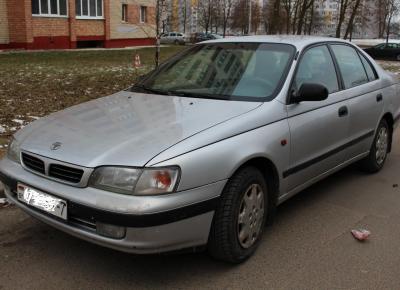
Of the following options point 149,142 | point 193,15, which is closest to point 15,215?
point 149,142

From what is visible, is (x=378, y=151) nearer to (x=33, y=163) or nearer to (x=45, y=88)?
(x=33, y=163)

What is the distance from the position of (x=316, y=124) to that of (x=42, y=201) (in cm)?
232

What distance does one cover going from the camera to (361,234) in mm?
4027

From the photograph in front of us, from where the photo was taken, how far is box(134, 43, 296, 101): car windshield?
13.2 ft

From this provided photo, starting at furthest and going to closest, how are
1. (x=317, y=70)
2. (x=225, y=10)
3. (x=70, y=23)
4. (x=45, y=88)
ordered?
(x=225, y=10), (x=70, y=23), (x=45, y=88), (x=317, y=70)

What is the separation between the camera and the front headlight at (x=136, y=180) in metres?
2.95

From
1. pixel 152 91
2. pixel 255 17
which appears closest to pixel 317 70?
pixel 152 91

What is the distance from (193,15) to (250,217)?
7308 centimetres

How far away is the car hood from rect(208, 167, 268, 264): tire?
45 centimetres

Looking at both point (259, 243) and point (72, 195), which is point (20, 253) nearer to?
point (72, 195)

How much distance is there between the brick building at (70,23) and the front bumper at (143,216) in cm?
1742

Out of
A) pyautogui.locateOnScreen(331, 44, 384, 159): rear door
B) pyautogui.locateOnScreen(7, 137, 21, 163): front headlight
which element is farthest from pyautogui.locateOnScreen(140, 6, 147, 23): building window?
pyautogui.locateOnScreen(7, 137, 21, 163): front headlight

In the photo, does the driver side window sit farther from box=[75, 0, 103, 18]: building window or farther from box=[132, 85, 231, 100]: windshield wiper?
box=[75, 0, 103, 18]: building window

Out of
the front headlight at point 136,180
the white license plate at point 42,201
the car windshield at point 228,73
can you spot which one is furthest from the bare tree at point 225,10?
the front headlight at point 136,180
